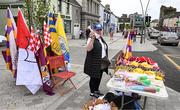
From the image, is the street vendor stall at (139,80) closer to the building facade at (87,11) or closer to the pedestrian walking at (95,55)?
the pedestrian walking at (95,55)

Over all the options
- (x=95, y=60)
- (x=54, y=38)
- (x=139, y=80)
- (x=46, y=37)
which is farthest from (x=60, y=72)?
(x=139, y=80)

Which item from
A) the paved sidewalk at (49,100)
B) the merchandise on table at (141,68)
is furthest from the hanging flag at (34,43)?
the merchandise on table at (141,68)

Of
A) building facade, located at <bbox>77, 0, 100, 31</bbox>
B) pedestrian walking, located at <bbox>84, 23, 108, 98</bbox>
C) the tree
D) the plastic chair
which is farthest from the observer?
building facade, located at <bbox>77, 0, 100, 31</bbox>

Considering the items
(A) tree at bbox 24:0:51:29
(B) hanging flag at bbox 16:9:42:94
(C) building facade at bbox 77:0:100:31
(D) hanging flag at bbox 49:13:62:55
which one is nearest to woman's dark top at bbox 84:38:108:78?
(B) hanging flag at bbox 16:9:42:94

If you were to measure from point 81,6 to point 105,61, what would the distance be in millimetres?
29739

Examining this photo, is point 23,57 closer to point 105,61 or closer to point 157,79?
point 105,61

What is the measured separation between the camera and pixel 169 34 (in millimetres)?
25516

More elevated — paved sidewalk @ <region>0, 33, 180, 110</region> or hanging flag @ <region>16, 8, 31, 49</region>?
hanging flag @ <region>16, 8, 31, 49</region>

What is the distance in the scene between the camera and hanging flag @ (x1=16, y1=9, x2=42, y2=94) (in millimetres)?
5719

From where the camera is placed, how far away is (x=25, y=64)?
18.9 feet

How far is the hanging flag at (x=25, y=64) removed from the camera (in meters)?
5.72

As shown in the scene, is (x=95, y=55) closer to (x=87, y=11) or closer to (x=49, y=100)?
(x=49, y=100)

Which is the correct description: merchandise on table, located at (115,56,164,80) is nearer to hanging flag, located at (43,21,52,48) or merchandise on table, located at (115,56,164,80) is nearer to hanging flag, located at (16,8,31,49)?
hanging flag, located at (43,21,52,48)

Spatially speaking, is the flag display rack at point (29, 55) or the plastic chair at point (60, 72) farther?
the plastic chair at point (60, 72)
